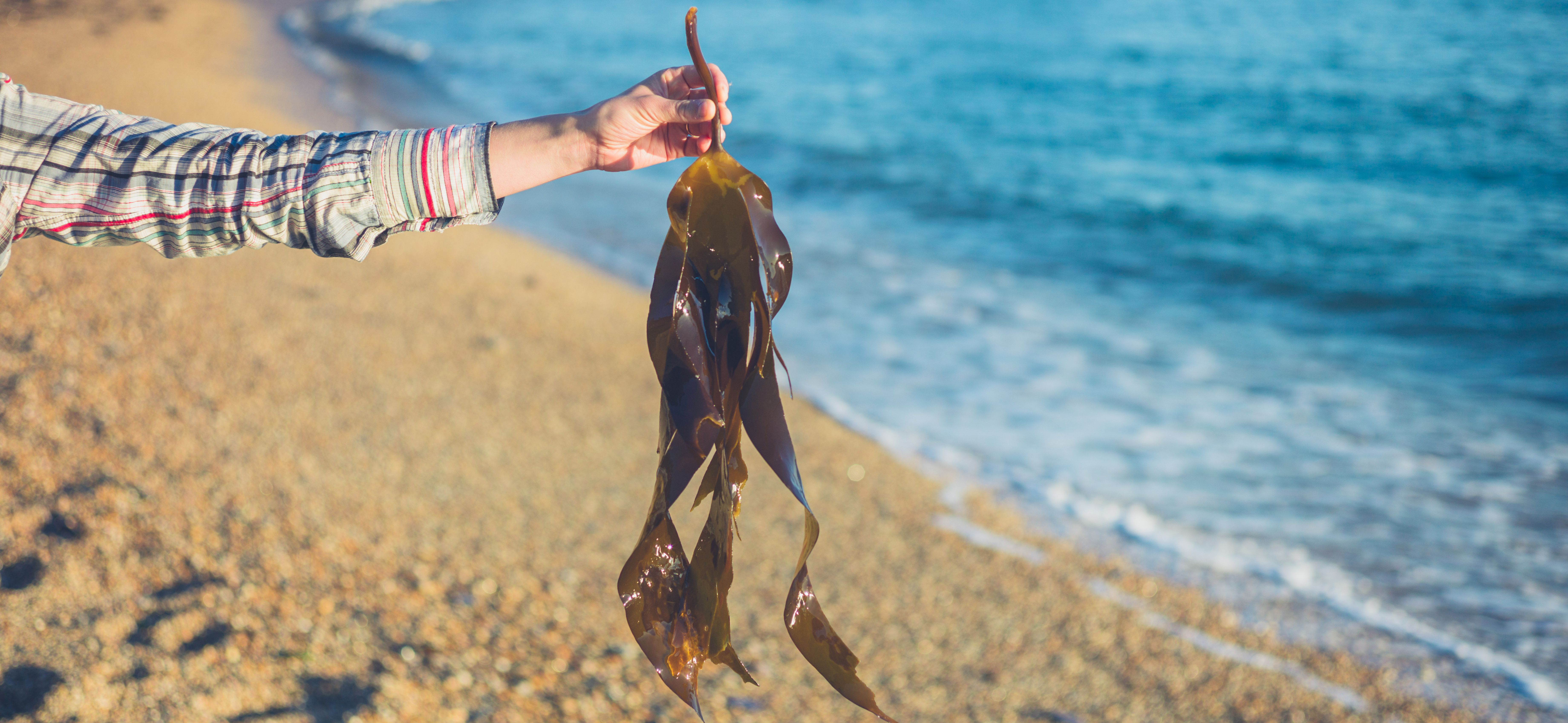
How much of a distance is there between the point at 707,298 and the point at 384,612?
1.94 meters

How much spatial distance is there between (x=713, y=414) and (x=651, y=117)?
497 mm

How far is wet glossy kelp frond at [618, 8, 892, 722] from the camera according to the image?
153 centimetres

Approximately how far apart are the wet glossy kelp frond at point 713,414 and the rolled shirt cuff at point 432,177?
318 mm

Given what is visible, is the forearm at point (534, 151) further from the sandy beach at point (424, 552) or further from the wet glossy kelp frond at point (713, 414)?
the sandy beach at point (424, 552)

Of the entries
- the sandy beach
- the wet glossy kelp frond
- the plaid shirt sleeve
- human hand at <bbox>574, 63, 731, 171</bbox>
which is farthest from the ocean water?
the plaid shirt sleeve

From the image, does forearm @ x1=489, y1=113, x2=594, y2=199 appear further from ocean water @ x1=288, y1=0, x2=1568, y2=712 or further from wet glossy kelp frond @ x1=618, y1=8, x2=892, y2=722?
ocean water @ x1=288, y1=0, x2=1568, y2=712

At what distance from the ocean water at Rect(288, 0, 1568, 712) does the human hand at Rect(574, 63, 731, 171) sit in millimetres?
3311

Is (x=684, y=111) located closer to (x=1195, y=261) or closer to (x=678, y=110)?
(x=678, y=110)

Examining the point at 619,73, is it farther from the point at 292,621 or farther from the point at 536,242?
the point at 292,621

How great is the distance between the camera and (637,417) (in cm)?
495

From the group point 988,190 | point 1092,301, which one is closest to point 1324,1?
point 988,190

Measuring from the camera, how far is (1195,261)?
10.1 metres

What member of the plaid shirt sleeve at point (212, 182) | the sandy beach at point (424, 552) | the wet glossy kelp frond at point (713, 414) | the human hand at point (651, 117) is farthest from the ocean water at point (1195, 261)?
the plaid shirt sleeve at point (212, 182)

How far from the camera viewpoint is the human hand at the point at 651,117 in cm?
148
